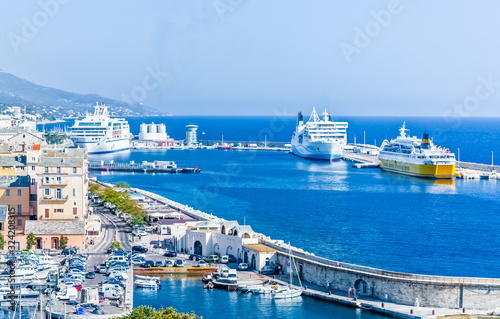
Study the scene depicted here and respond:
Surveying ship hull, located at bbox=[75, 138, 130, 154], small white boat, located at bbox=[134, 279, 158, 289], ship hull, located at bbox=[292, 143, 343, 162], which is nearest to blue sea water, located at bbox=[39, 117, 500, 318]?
small white boat, located at bbox=[134, 279, 158, 289]

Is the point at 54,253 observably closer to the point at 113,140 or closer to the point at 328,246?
the point at 328,246

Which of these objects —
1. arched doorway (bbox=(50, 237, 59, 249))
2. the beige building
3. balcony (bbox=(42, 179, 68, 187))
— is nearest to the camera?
arched doorway (bbox=(50, 237, 59, 249))

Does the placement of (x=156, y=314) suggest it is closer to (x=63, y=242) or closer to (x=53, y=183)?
(x=63, y=242)

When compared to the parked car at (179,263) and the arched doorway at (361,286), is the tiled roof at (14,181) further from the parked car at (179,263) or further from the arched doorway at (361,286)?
the arched doorway at (361,286)

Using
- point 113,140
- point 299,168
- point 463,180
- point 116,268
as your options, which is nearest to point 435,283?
point 116,268

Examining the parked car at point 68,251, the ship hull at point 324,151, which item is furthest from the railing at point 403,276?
the ship hull at point 324,151

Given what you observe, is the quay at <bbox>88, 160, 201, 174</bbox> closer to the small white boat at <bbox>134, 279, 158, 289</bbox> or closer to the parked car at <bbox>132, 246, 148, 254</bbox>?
the parked car at <bbox>132, 246, 148, 254</bbox>

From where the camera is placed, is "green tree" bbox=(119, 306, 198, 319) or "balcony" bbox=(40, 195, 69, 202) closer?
"green tree" bbox=(119, 306, 198, 319)
